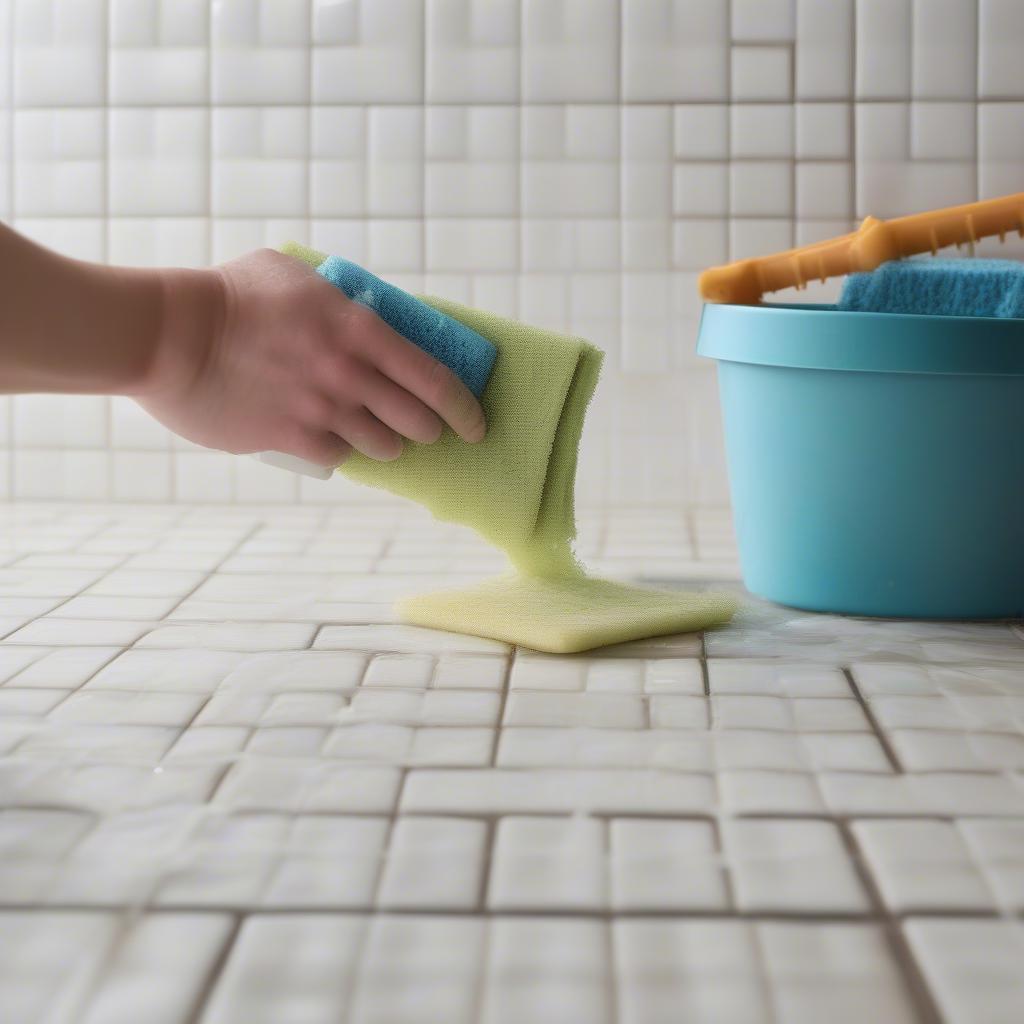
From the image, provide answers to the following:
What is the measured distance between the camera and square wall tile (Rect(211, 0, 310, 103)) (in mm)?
1263

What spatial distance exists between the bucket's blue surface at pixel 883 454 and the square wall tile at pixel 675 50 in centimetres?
39

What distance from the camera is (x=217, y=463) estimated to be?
1.33 metres

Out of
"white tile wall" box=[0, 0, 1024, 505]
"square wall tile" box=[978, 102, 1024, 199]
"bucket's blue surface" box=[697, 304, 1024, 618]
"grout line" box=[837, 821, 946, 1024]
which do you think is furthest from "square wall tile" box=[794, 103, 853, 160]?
"grout line" box=[837, 821, 946, 1024]

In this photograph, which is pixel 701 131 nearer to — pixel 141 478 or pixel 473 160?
pixel 473 160

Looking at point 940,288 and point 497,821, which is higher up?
point 940,288

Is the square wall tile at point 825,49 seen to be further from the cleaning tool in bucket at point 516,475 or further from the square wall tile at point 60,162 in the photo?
the square wall tile at point 60,162

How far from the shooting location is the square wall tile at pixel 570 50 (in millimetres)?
1231

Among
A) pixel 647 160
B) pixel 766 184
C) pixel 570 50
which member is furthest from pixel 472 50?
pixel 766 184

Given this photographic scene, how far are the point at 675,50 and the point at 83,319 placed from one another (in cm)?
72

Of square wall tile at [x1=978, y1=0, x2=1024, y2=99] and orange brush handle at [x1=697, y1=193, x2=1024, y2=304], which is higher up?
square wall tile at [x1=978, y1=0, x2=1024, y2=99]

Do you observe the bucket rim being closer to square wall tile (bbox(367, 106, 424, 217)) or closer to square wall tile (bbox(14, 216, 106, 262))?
square wall tile (bbox(367, 106, 424, 217))

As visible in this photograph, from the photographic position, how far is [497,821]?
532mm

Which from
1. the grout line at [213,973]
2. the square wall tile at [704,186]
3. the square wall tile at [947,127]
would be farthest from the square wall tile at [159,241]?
the grout line at [213,973]

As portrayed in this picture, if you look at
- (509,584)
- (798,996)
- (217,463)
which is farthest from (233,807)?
(217,463)
